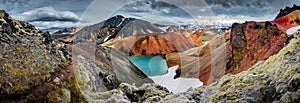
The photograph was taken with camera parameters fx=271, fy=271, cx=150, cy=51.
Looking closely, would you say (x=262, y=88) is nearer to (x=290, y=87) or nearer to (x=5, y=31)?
(x=290, y=87)

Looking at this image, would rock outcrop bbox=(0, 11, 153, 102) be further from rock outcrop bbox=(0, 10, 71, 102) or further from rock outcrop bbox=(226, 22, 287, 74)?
rock outcrop bbox=(226, 22, 287, 74)

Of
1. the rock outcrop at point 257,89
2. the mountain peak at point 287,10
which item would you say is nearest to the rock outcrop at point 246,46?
the mountain peak at point 287,10

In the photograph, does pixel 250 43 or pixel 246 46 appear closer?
pixel 250 43

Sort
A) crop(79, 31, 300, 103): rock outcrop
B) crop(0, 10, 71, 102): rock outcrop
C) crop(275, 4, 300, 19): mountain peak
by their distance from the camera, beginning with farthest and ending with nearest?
crop(275, 4, 300, 19): mountain peak < crop(79, 31, 300, 103): rock outcrop < crop(0, 10, 71, 102): rock outcrop

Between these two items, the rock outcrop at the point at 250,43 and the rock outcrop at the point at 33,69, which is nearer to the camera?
the rock outcrop at the point at 33,69

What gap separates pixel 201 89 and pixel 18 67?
45.2 ft

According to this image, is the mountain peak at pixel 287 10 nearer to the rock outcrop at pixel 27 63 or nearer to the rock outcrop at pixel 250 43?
the rock outcrop at pixel 250 43

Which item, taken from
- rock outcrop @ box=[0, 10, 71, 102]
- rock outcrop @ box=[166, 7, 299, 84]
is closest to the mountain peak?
rock outcrop @ box=[166, 7, 299, 84]

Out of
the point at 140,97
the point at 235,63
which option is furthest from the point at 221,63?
the point at 140,97

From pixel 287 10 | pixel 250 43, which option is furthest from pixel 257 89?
pixel 287 10

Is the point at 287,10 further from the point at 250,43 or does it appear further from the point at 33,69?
the point at 33,69

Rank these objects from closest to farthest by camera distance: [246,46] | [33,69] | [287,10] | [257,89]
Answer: [33,69]
[257,89]
[246,46]
[287,10]

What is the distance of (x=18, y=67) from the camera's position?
664 inches

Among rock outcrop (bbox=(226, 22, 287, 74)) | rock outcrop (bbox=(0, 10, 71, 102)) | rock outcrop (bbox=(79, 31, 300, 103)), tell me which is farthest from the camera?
rock outcrop (bbox=(226, 22, 287, 74))
